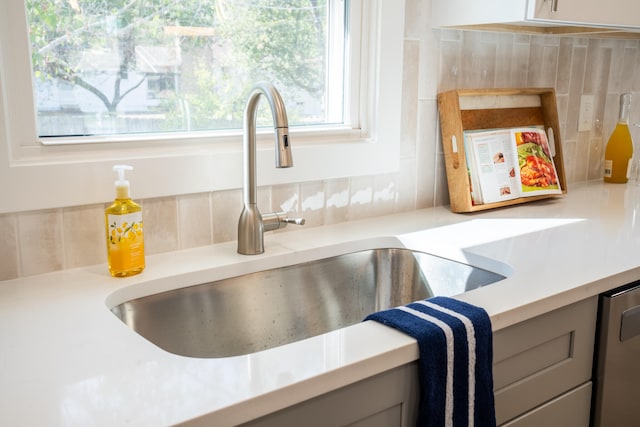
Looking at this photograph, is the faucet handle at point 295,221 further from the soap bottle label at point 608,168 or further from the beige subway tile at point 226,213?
the soap bottle label at point 608,168

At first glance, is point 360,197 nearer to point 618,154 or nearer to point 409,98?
point 409,98

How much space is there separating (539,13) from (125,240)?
106cm

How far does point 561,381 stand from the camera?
1.15 metres

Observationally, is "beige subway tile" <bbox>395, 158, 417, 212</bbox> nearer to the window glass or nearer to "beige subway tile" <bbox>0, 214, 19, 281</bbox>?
the window glass

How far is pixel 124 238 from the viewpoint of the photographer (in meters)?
1.11

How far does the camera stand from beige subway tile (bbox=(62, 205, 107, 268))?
3.80 feet

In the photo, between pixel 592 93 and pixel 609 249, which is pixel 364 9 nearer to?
pixel 609 249

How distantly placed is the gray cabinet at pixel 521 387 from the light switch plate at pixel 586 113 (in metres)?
1.22

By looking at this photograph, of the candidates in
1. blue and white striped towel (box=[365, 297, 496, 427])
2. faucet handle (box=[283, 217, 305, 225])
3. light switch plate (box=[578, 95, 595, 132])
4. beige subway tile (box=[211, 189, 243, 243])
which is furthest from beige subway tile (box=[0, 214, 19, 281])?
light switch plate (box=[578, 95, 595, 132])

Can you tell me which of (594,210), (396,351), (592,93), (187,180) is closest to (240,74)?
(187,180)

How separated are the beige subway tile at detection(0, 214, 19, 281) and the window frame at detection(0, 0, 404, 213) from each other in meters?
0.03

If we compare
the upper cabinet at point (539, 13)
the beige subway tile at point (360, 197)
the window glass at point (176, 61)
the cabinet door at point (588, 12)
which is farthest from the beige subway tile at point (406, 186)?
the cabinet door at point (588, 12)

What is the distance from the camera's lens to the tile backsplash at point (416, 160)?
116 centimetres

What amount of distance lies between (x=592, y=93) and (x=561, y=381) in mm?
1419
